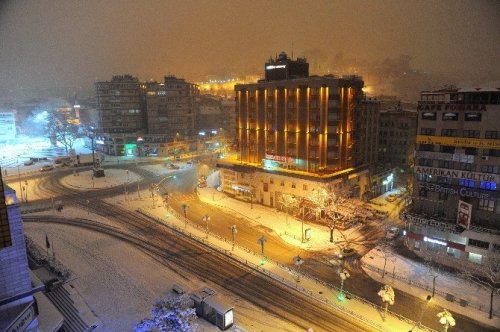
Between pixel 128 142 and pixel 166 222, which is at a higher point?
pixel 128 142

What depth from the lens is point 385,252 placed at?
2343 inches

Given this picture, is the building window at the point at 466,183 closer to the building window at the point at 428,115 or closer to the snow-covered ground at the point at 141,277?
the building window at the point at 428,115

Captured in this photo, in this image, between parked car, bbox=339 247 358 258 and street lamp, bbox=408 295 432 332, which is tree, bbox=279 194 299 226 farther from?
street lamp, bbox=408 295 432 332

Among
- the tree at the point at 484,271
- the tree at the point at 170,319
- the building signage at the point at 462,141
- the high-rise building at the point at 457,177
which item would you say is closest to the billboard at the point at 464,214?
the high-rise building at the point at 457,177

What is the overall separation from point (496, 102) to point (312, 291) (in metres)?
38.6

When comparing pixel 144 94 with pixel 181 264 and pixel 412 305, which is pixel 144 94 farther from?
pixel 412 305

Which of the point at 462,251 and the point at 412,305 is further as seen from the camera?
the point at 462,251

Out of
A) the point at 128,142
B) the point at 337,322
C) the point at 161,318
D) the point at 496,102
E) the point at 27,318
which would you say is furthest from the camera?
the point at 128,142

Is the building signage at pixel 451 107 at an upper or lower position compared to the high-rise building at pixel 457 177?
upper

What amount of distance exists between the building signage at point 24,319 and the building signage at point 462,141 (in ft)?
197

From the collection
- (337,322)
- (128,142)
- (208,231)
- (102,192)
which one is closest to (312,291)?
(337,322)

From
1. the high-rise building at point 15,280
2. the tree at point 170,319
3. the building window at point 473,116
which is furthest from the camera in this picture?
the building window at point 473,116

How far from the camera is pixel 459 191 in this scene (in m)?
56.6

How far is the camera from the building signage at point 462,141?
53.2m
